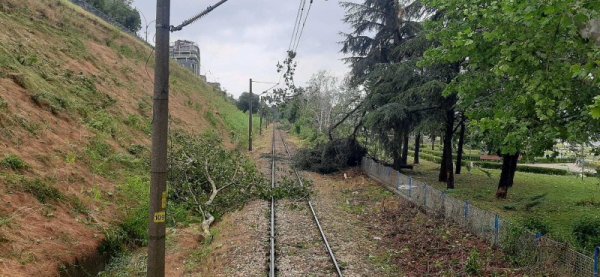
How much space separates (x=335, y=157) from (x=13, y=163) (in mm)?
20140

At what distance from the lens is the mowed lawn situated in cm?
1725

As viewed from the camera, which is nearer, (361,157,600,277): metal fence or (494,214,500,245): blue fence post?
(361,157,600,277): metal fence

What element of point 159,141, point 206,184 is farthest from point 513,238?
point 206,184

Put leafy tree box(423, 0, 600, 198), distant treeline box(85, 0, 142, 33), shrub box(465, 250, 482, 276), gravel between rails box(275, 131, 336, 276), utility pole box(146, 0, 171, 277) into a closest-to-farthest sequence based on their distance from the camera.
Result: utility pole box(146, 0, 171, 277)
leafy tree box(423, 0, 600, 198)
shrub box(465, 250, 482, 276)
gravel between rails box(275, 131, 336, 276)
distant treeline box(85, 0, 142, 33)

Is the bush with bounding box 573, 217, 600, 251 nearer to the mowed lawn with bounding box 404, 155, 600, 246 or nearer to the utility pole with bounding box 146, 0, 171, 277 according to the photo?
the mowed lawn with bounding box 404, 155, 600, 246

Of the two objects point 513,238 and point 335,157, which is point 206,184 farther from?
point 335,157

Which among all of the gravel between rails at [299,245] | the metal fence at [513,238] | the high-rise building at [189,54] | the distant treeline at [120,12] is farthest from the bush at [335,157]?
the high-rise building at [189,54]

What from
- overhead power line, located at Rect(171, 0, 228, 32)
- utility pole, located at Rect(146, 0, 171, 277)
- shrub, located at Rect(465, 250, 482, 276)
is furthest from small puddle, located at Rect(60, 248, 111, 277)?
shrub, located at Rect(465, 250, 482, 276)

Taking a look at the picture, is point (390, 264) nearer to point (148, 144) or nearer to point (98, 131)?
point (98, 131)

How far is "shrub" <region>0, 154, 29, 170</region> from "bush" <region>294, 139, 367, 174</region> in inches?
755

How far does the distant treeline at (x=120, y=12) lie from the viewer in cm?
5428

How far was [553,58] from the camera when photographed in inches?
337

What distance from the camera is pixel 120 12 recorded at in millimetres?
59469

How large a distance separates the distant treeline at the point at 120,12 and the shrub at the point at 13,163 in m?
48.0
